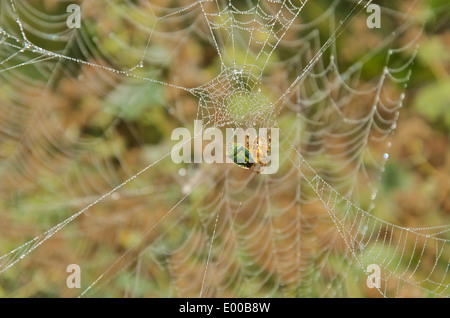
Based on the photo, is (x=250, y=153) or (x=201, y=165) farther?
(x=201, y=165)

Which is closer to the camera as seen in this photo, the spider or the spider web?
the spider

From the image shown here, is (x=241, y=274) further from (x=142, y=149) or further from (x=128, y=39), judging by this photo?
(x=128, y=39)

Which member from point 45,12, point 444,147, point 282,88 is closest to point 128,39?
point 45,12

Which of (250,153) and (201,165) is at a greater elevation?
(201,165)
